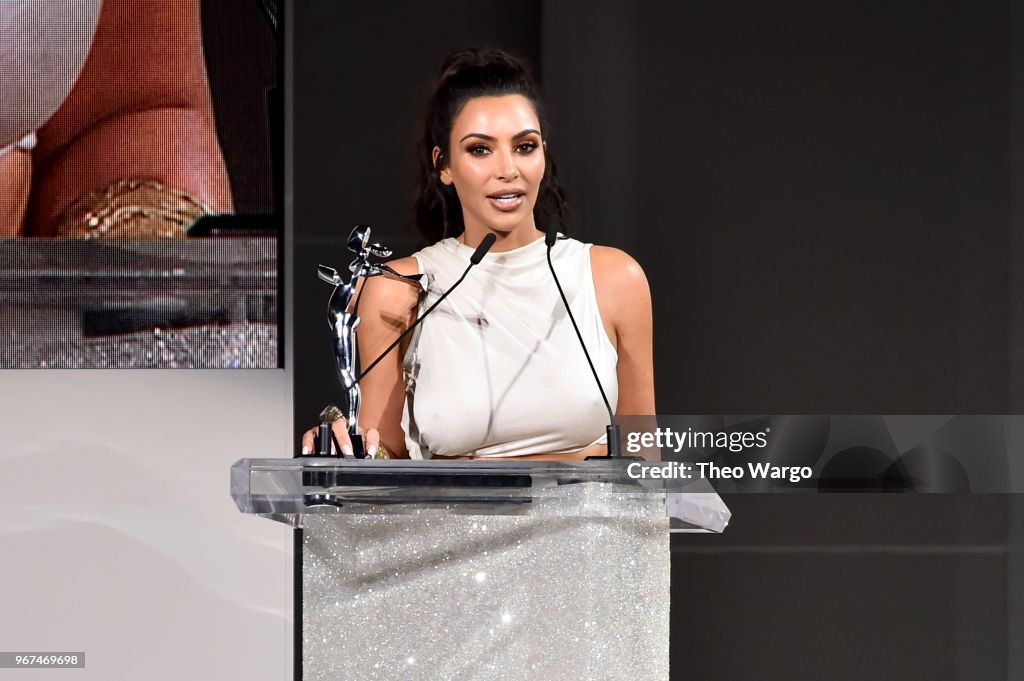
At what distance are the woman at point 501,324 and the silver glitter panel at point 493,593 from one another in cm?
103

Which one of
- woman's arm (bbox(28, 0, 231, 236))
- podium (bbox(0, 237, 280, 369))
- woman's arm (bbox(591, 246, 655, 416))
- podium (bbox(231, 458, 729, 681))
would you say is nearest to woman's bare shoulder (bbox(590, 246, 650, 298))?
woman's arm (bbox(591, 246, 655, 416))

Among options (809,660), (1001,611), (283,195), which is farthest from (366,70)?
(1001,611)

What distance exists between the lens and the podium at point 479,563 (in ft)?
3.98

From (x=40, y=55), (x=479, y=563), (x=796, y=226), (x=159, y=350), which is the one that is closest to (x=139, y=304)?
(x=159, y=350)

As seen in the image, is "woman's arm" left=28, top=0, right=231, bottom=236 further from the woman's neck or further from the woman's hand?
the woman's hand

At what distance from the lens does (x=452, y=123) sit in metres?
2.40

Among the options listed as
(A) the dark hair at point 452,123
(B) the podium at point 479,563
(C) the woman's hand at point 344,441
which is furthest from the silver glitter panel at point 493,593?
(A) the dark hair at point 452,123

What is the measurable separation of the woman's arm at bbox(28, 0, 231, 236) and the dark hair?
2.06 ft

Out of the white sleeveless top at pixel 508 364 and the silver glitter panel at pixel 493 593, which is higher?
the white sleeveless top at pixel 508 364

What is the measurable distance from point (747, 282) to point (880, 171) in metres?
0.46

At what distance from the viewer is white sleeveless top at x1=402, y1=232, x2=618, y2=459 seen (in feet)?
7.55

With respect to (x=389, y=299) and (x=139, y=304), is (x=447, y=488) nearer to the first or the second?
(x=389, y=299)

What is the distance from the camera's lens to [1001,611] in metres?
2.80

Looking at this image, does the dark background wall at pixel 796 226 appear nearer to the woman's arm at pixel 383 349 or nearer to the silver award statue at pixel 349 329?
the woman's arm at pixel 383 349
